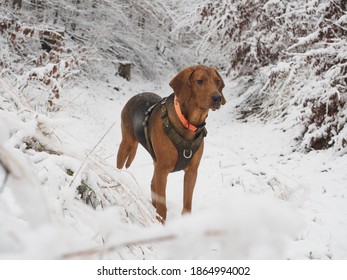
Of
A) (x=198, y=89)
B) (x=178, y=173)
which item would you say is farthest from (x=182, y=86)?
(x=178, y=173)

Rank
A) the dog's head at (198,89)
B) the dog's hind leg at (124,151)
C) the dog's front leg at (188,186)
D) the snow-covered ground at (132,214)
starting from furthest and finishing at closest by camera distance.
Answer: the dog's hind leg at (124,151), the dog's front leg at (188,186), the dog's head at (198,89), the snow-covered ground at (132,214)

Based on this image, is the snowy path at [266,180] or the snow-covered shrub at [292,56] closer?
the snowy path at [266,180]

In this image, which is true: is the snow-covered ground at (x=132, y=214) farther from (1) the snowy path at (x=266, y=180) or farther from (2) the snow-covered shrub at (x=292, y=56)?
(2) the snow-covered shrub at (x=292, y=56)

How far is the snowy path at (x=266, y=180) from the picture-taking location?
114 centimetres

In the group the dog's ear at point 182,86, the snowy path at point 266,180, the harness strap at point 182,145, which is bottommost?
the snowy path at point 266,180

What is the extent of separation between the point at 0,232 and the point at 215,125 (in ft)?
35.8

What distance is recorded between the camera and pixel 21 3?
10812mm

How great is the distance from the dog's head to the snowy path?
29.2 inches

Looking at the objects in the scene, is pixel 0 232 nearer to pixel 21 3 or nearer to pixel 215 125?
pixel 215 125

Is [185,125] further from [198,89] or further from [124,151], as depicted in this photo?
[124,151]

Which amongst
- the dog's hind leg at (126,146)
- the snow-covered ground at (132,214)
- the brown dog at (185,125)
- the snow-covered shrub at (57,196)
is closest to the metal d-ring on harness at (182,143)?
the brown dog at (185,125)

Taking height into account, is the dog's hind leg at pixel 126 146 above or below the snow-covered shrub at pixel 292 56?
below

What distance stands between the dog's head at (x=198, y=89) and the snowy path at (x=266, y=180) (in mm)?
742

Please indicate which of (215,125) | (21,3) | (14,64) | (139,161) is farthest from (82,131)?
(21,3)
